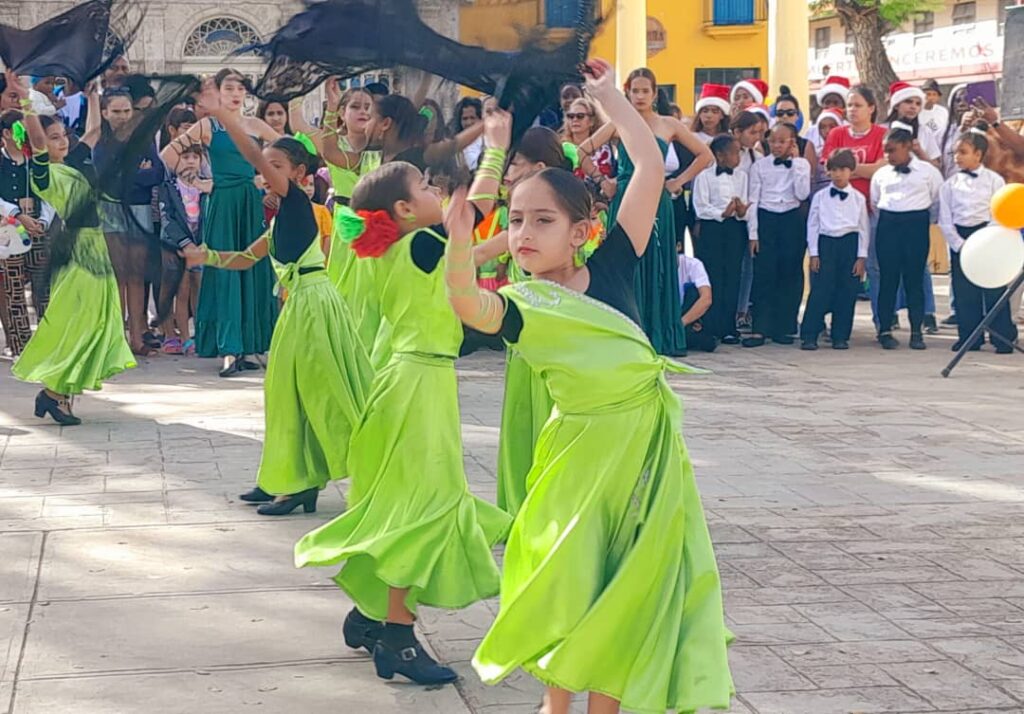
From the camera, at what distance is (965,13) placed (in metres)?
46.2

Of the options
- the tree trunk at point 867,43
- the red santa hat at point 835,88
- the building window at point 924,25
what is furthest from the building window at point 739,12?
the red santa hat at point 835,88

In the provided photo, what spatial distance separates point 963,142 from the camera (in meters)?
12.6

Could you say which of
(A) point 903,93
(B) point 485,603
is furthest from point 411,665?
(A) point 903,93

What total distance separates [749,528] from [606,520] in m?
2.87

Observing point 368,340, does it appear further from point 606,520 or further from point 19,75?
point 606,520

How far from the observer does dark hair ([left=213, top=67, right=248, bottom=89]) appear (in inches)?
176

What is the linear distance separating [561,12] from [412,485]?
1673mm

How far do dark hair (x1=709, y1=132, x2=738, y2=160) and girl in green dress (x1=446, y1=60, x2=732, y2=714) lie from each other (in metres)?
8.92

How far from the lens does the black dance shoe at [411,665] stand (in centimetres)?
479

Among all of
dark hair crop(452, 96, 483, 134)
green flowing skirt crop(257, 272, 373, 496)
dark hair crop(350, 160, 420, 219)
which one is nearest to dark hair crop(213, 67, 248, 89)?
dark hair crop(350, 160, 420, 219)

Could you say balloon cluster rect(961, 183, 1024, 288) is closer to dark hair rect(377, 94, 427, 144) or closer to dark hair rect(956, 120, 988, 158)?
dark hair rect(956, 120, 988, 158)

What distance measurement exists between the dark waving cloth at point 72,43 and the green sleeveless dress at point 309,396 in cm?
244

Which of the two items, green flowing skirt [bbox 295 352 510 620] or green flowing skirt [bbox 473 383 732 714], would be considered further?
green flowing skirt [bbox 295 352 510 620]

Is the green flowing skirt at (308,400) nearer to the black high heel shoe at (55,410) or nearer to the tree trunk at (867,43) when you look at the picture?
the black high heel shoe at (55,410)
